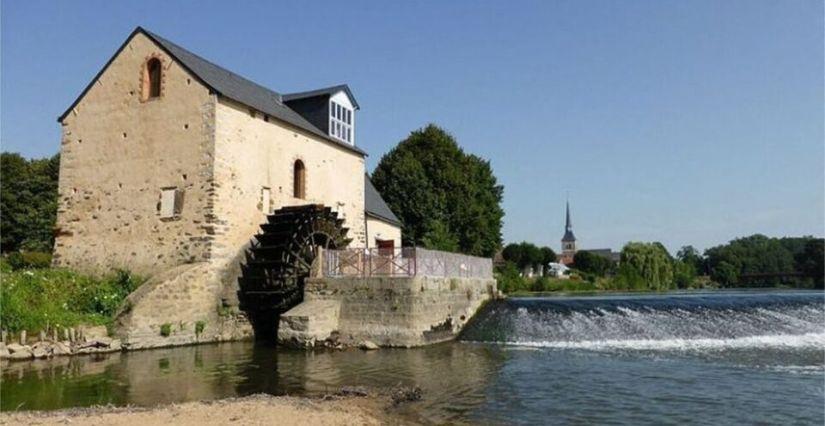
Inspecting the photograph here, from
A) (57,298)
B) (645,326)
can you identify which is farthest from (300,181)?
(645,326)

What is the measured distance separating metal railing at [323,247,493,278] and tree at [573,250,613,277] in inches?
1949

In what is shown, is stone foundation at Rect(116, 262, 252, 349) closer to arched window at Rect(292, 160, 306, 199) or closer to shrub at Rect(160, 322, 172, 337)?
shrub at Rect(160, 322, 172, 337)

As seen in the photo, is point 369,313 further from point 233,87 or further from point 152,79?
point 152,79

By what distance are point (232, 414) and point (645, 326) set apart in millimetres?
12309

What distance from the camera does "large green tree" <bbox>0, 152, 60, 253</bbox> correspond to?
96.0ft

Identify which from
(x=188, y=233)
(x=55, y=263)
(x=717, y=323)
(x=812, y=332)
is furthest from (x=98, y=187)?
(x=812, y=332)

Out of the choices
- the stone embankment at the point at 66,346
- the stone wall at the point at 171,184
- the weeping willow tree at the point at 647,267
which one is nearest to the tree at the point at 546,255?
the weeping willow tree at the point at 647,267

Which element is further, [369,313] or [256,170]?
[256,170]

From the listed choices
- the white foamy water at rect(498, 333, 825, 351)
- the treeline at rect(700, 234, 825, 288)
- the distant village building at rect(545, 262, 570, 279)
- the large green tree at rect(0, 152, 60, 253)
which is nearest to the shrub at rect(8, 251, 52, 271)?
the large green tree at rect(0, 152, 60, 253)

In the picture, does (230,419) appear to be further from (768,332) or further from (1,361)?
(768,332)

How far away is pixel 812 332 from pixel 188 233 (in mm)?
17539

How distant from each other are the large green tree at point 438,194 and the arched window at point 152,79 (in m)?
16.4

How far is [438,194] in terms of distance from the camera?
1347 inches

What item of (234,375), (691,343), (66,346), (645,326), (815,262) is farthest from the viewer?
(815,262)
